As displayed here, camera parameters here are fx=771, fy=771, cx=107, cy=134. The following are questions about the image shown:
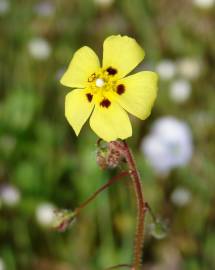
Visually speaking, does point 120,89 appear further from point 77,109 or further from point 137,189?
point 137,189

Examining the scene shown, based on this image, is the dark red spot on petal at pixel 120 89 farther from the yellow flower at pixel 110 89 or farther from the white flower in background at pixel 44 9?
the white flower in background at pixel 44 9

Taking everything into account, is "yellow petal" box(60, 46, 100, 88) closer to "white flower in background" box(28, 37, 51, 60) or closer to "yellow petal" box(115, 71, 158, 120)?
"yellow petal" box(115, 71, 158, 120)

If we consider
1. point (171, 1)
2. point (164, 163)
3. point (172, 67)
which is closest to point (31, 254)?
point (164, 163)

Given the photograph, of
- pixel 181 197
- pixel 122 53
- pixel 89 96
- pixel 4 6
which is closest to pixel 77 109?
pixel 89 96

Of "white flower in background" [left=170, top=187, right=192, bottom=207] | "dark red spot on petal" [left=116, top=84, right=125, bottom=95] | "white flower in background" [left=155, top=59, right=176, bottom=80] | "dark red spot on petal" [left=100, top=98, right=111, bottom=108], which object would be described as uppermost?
"dark red spot on petal" [left=116, top=84, right=125, bottom=95]

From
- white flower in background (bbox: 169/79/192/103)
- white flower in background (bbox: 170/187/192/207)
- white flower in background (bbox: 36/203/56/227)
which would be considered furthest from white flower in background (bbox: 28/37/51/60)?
white flower in background (bbox: 170/187/192/207)
